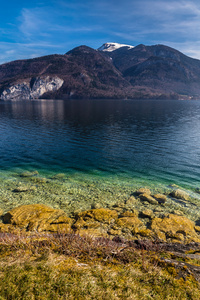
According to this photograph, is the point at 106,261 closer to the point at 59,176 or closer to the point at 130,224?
the point at 130,224

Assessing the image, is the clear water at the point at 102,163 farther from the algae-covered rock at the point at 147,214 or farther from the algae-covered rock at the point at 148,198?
the algae-covered rock at the point at 147,214

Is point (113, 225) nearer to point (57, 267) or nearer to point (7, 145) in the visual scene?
point (57, 267)

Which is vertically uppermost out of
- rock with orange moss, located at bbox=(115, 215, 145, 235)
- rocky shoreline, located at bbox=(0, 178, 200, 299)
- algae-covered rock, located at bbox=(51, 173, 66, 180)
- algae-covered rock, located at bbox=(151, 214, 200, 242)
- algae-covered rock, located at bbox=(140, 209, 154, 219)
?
rocky shoreline, located at bbox=(0, 178, 200, 299)

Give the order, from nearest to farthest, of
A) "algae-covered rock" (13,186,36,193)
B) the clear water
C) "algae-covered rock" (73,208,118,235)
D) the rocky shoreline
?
1. the rocky shoreline
2. "algae-covered rock" (73,208,118,235)
3. "algae-covered rock" (13,186,36,193)
4. the clear water

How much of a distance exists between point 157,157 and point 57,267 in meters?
26.9

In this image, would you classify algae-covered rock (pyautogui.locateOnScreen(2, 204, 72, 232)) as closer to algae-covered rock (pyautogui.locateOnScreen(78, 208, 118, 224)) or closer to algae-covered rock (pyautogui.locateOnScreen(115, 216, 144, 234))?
algae-covered rock (pyautogui.locateOnScreen(78, 208, 118, 224))

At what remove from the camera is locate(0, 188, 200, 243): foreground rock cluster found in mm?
10273

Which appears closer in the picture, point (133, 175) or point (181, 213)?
point (181, 213)

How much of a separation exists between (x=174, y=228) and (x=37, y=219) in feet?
30.2

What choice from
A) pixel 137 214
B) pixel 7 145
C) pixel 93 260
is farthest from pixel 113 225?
pixel 7 145

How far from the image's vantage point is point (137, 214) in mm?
13219

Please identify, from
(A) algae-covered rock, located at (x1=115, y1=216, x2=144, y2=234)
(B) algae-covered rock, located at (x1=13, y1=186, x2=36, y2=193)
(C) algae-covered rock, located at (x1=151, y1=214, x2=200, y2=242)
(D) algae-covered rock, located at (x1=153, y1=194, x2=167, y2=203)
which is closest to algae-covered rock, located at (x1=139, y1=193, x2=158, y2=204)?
(D) algae-covered rock, located at (x1=153, y1=194, x2=167, y2=203)

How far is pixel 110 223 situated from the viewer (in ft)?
38.2

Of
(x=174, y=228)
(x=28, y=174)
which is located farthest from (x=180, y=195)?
(x=28, y=174)
